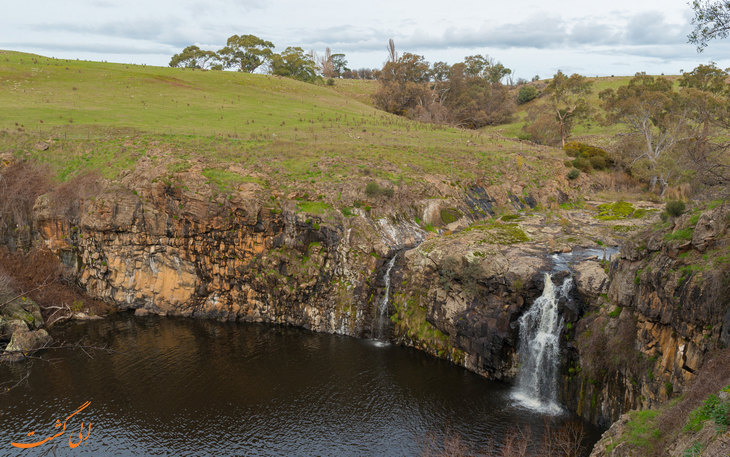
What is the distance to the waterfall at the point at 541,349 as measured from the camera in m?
28.6

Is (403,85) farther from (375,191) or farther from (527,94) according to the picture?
(375,191)

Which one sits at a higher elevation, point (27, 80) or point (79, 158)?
point (27, 80)

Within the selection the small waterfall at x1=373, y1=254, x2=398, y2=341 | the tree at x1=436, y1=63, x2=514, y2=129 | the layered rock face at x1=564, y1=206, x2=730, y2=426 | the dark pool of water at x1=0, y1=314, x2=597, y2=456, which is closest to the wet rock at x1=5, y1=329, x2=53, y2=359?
the dark pool of water at x1=0, y1=314, x2=597, y2=456

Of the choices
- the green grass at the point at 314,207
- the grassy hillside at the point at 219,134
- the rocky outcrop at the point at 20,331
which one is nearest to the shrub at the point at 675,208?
the grassy hillside at the point at 219,134

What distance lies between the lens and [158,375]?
105ft

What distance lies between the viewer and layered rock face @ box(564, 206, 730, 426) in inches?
754

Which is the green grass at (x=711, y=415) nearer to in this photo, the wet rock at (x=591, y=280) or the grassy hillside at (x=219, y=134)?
the wet rock at (x=591, y=280)

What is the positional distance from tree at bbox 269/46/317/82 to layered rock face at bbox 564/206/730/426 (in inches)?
3728

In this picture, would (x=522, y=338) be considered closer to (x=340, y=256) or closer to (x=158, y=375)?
(x=340, y=256)

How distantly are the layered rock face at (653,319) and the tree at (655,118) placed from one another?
27261mm

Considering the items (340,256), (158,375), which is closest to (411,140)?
(340,256)

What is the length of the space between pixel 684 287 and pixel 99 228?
45583mm

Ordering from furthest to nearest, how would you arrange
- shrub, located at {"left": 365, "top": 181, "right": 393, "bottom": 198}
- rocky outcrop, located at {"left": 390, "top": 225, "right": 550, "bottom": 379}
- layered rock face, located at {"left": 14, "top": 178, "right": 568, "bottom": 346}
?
shrub, located at {"left": 365, "top": 181, "right": 393, "bottom": 198} < layered rock face, located at {"left": 14, "top": 178, "right": 568, "bottom": 346} < rocky outcrop, located at {"left": 390, "top": 225, "right": 550, "bottom": 379}

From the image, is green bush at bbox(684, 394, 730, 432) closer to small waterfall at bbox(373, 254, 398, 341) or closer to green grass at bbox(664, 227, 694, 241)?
green grass at bbox(664, 227, 694, 241)
